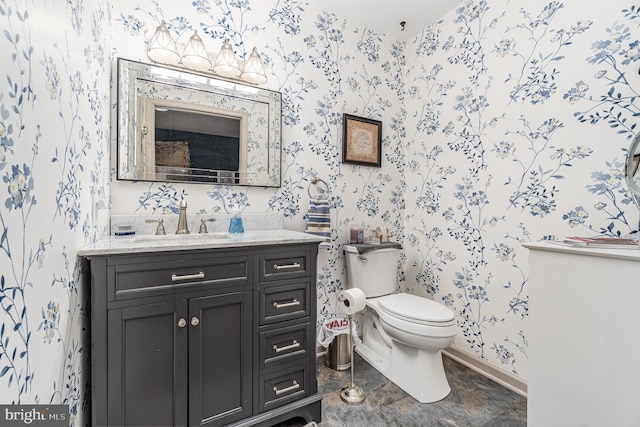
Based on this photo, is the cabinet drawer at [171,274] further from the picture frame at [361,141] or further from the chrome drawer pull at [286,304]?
the picture frame at [361,141]

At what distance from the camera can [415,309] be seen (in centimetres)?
174

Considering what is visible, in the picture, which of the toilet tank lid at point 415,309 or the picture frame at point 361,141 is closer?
the toilet tank lid at point 415,309

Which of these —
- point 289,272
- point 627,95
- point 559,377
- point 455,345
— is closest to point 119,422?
point 289,272

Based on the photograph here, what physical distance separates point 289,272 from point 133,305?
665 millimetres

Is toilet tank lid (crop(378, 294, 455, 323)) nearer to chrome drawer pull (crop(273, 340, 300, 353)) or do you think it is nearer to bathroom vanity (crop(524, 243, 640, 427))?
bathroom vanity (crop(524, 243, 640, 427))

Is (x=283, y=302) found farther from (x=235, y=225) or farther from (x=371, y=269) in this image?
(x=371, y=269)

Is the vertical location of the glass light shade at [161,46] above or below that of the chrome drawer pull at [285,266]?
above

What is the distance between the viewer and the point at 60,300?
84 centimetres

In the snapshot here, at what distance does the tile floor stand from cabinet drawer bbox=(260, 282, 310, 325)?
1.90 ft

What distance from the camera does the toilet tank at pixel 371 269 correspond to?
6.75 feet

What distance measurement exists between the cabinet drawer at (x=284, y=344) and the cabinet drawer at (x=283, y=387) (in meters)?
0.06

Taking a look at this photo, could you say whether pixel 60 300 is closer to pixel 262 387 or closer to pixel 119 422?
pixel 119 422

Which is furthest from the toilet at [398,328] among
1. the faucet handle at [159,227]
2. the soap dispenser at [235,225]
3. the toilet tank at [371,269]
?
the faucet handle at [159,227]

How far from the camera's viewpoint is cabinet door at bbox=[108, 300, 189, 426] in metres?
1.08
